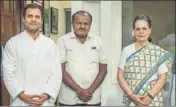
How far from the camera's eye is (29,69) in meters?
2.85

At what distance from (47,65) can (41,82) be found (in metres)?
0.13

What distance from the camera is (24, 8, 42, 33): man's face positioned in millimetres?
2846

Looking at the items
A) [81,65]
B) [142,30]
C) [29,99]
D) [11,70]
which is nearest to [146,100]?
[142,30]

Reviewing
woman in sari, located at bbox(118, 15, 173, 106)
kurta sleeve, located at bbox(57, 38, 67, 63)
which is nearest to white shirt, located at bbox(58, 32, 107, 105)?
kurta sleeve, located at bbox(57, 38, 67, 63)

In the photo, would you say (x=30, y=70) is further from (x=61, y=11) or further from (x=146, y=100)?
(x=61, y=11)

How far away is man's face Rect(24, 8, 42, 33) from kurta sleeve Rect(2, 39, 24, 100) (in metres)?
0.20

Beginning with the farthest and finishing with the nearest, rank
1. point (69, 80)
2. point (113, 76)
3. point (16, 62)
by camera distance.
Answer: point (113, 76) < point (69, 80) < point (16, 62)

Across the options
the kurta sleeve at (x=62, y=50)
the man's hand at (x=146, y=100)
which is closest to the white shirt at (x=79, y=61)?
the kurta sleeve at (x=62, y=50)

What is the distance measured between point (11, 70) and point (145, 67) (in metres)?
1.00

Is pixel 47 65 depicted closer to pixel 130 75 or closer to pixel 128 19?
pixel 130 75

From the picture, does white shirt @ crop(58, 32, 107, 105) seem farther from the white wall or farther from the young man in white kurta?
the white wall

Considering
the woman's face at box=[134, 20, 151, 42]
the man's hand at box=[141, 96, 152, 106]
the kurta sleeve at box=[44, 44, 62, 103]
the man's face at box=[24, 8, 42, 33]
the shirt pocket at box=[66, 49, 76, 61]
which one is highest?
the man's face at box=[24, 8, 42, 33]

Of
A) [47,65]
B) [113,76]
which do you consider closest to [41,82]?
[47,65]

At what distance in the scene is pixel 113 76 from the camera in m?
4.95
